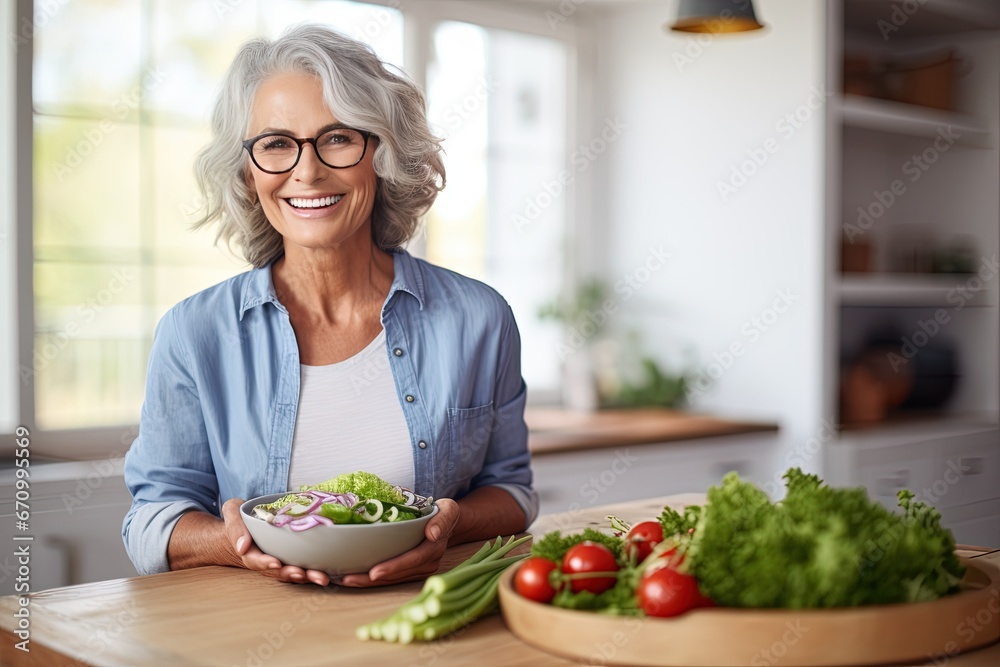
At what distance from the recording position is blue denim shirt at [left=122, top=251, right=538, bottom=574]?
1.61 meters

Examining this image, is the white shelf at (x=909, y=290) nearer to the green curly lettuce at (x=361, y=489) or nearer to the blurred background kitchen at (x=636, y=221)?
the blurred background kitchen at (x=636, y=221)

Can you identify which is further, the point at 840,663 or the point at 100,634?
the point at 100,634

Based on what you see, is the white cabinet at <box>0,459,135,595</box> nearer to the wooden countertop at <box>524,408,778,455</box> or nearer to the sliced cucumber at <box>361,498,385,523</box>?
the wooden countertop at <box>524,408,778,455</box>

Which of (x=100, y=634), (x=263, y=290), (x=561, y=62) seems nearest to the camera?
(x=100, y=634)

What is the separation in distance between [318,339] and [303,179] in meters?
0.27

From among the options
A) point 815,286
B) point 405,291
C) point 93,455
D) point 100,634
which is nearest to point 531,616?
point 100,634

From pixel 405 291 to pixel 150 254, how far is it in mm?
1417

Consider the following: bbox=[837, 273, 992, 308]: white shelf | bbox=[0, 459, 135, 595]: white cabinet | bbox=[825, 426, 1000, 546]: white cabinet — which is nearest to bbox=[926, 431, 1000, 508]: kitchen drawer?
bbox=[825, 426, 1000, 546]: white cabinet

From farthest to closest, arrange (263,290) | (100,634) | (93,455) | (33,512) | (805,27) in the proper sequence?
(805,27) → (93,455) → (33,512) → (263,290) → (100,634)

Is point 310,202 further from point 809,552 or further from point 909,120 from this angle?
point 909,120

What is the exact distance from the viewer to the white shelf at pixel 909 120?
3561 millimetres

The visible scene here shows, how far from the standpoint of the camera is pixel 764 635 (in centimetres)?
103

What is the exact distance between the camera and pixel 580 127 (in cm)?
405

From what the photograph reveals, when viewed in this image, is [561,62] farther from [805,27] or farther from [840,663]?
[840,663]
